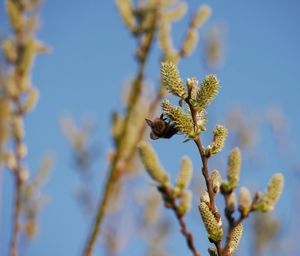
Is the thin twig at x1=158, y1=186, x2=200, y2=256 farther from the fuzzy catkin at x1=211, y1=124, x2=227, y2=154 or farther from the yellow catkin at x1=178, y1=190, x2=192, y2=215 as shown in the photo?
the fuzzy catkin at x1=211, y1=124, x2=227, y2=154

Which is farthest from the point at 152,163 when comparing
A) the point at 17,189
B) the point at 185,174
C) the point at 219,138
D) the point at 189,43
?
the point at 189,43

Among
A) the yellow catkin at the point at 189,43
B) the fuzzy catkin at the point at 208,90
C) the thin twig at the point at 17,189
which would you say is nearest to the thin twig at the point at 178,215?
the fuzzy catkin at the point at 208,90

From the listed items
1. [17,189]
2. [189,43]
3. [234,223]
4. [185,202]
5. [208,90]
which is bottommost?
[234,223]

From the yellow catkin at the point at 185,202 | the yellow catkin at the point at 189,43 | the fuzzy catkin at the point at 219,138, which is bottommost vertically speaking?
the yellow catkin at the point at 185,202

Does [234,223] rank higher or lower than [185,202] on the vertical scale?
lower

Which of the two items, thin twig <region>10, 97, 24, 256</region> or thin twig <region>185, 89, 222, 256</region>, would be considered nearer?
thin twig <region>185, 89, 222, 256</region>

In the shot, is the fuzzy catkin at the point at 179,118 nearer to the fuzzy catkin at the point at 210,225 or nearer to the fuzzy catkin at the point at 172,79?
the fuzzy catkin at the point at 172,79

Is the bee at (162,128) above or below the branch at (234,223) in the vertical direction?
above

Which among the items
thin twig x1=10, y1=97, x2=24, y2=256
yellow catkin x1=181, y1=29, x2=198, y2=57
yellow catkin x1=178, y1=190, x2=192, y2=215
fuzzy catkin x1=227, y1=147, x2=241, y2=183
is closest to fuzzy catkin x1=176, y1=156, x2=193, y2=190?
yellow catkin x1=178, y1=190, x2=192, y2=215

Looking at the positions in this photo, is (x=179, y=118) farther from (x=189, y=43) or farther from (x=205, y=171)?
(x=189, y=43)

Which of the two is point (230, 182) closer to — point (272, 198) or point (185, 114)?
point (272, 198)

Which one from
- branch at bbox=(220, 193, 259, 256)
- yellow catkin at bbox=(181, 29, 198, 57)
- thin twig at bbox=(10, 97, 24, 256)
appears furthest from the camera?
yellow catkin at bbox=(181, 29, 198, 57)
